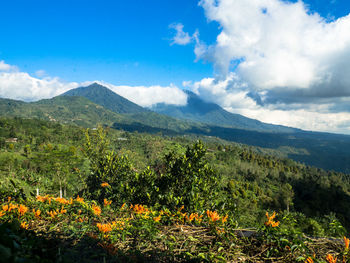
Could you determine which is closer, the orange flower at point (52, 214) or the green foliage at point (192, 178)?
the orange flower at point (52, 214)

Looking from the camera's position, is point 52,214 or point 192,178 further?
point 192,178

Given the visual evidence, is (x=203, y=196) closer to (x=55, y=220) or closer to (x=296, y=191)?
(x=55, y=220)

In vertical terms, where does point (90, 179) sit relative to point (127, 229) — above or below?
below

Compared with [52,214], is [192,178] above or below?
below

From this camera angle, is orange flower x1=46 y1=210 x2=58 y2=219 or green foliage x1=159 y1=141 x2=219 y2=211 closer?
orange flower x1=46 y1=210 x2=58 y2=219

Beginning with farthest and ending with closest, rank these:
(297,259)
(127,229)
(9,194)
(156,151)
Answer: (156,151)
(9,194)
(127,229)
(297,259)

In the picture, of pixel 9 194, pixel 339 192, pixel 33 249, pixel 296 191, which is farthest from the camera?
pixel 296 191

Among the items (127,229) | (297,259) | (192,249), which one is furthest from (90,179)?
(297,259)

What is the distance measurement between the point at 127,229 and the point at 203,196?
203 inches

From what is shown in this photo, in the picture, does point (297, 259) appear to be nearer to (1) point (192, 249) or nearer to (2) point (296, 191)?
(1) point (192, 249)

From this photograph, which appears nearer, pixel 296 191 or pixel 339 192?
pixel 339 192

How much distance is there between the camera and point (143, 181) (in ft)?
28.9

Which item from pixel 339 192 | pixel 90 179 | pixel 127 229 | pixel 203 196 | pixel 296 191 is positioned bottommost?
pixel 296 191

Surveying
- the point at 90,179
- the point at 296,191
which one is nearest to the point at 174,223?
the point at 90,179
